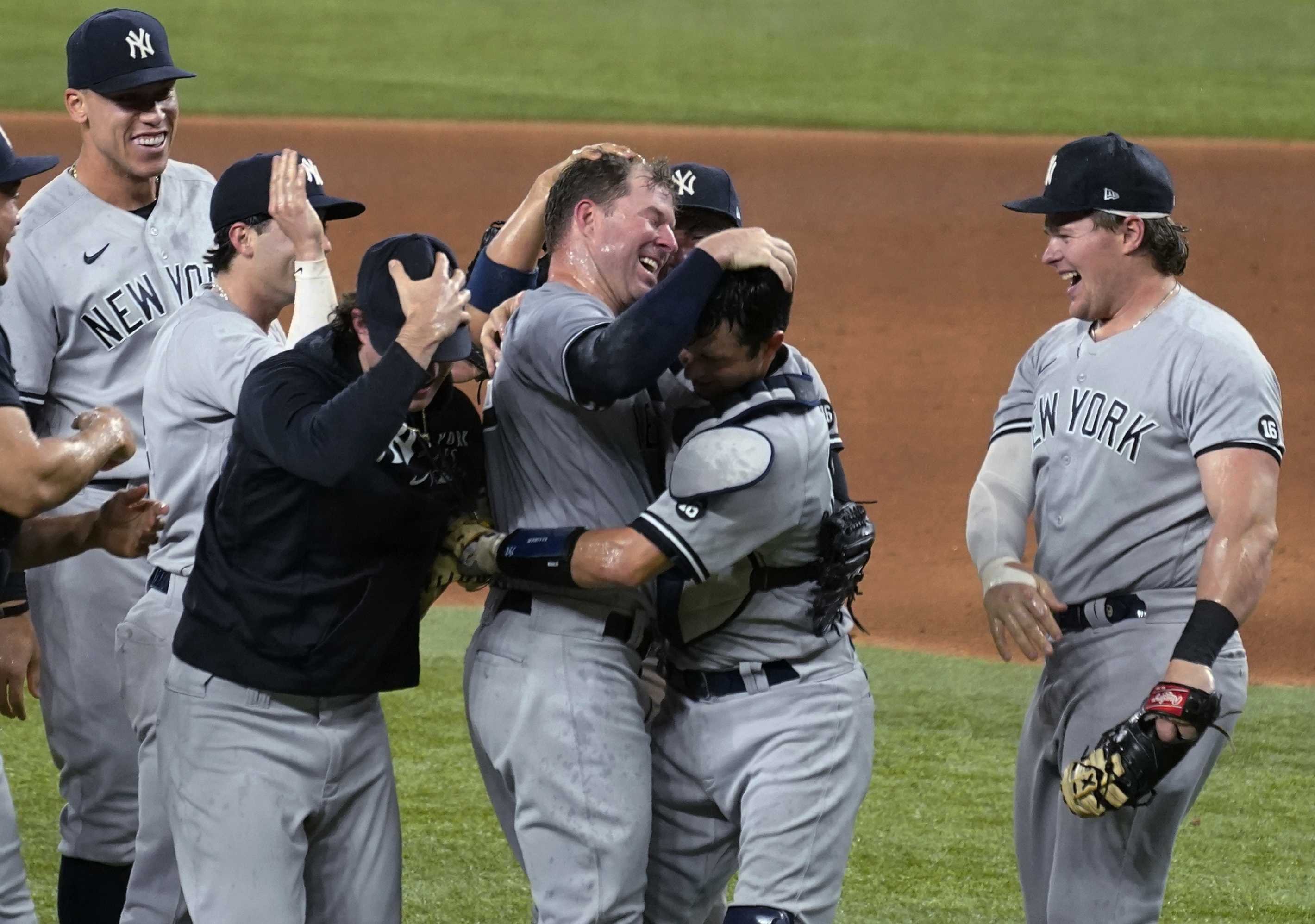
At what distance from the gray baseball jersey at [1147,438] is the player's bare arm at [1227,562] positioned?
2.5 inches

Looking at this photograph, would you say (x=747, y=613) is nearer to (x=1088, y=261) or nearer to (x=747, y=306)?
(x=747, y=306)

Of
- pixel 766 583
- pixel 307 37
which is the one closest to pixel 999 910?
pixel 766 583

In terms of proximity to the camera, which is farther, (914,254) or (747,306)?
(914,254)

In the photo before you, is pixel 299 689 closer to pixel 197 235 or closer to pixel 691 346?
pixel 691 346

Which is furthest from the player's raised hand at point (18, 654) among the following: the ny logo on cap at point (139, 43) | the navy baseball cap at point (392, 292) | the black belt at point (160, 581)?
the navy baseball cap at point (392, 292)

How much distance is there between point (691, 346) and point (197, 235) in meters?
1.75

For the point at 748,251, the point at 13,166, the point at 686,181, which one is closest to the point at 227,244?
the point at 13,166

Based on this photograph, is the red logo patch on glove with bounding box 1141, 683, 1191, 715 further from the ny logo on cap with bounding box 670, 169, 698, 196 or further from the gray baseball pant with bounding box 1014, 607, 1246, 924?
the ny logo on cap with bounding box 670, 169, 698, 196

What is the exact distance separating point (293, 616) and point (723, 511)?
30.8 inches

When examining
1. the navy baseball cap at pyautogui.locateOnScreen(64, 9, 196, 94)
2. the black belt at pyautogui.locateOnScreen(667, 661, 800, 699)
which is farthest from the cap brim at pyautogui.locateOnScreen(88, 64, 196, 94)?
the black belt at pyautogui.locateOnScreen(667, 661, 800, 699)

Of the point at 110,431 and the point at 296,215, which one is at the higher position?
the point at 296,215

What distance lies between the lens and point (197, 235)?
159 inches

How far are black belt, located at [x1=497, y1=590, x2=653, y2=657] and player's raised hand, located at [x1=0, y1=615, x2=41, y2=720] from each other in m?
1.58

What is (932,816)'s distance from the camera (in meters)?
5.06
